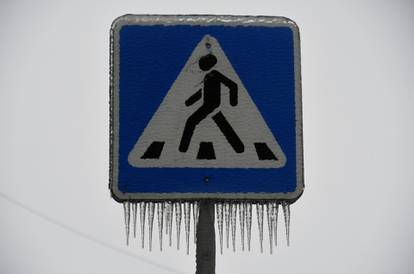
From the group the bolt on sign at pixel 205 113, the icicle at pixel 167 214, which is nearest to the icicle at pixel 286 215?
the bolt on sign at pixel 205 113

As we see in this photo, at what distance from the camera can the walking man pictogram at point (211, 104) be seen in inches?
31.7

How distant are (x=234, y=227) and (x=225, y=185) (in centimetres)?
10

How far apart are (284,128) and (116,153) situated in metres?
0.31

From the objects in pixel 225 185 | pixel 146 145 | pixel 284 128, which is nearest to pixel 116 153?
pixel 146 145

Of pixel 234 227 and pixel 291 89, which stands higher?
pixel 291 89

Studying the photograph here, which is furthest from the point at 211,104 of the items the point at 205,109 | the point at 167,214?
the point at 167,214

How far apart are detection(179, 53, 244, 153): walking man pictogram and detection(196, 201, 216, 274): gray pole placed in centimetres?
12

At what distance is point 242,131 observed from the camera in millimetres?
816

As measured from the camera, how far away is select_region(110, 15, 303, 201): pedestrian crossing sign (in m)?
0.81

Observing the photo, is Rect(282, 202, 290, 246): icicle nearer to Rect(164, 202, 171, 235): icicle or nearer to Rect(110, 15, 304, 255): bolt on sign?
Rect(110, 15, 304, 255): bolt on sign

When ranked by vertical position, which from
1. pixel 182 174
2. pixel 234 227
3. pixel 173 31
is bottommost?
pixel 234 227

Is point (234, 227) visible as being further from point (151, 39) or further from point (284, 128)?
point (151, 39)

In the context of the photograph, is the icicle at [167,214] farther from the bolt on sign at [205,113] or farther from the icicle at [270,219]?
the icicle at [270,219]

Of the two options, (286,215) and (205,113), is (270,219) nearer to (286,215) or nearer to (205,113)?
(286,215)
